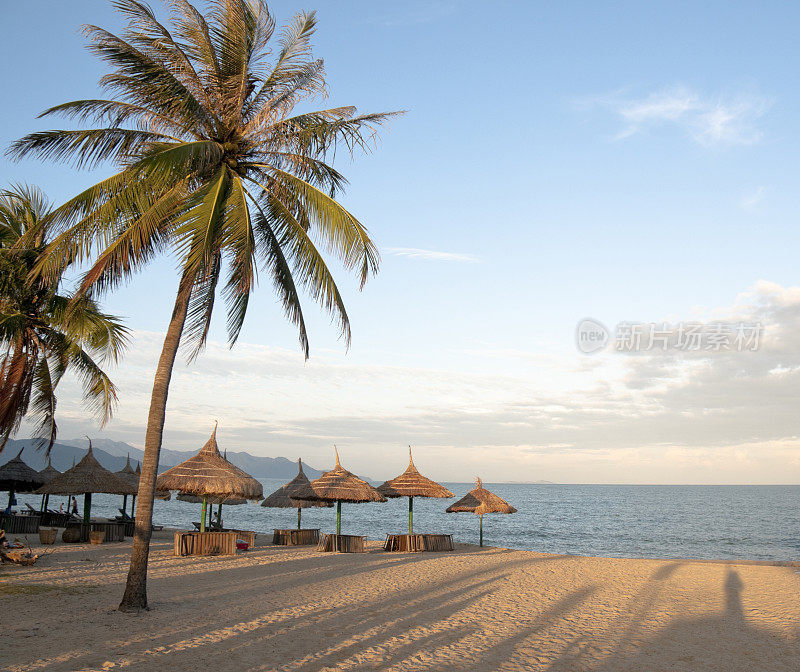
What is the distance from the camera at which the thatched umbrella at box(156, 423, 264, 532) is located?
610 inches

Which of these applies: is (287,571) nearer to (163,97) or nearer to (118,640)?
(118,640)

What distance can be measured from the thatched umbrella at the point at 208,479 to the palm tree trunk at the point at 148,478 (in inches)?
288

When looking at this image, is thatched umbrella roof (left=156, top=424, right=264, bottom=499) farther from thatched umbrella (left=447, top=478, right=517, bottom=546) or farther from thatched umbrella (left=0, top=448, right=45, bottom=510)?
thatched umbrella (left=0, top=448, right=45, bottom=510)

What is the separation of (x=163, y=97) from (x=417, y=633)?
8.35 meters

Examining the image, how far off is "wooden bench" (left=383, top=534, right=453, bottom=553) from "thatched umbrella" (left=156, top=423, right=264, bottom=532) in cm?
437

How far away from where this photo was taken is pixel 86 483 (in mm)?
18312

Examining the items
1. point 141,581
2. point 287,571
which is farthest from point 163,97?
point 287,571

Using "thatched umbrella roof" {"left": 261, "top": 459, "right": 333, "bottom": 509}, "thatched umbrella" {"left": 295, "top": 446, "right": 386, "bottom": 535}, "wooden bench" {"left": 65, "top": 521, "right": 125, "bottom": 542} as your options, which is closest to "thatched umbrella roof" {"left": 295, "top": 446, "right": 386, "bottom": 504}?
"thatched umbrella" {"left": 295, "top": 446, "right": 386, "bottom": 535}

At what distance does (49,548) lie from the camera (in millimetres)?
15961

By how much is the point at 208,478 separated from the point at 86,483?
522 cm

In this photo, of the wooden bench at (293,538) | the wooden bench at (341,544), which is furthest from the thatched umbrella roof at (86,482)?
the wooden bench at (341,544)

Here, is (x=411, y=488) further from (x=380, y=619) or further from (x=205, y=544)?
(x=380, y=619)

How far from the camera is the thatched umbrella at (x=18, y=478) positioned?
2036 centimetres

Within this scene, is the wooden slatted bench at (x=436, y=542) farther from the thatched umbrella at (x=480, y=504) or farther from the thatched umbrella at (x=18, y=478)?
the thatched umbrella at (x=18, y=478)
